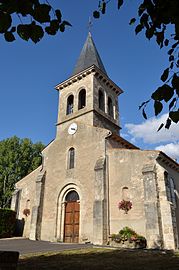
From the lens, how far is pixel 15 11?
2.66 m

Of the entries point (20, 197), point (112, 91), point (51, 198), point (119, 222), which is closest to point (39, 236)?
point (51, 198)

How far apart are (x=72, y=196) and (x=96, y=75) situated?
10.8 meters

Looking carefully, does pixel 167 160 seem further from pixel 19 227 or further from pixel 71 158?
pixel 19 227

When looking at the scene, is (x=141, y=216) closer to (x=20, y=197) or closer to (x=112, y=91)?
(x=20, y=197)

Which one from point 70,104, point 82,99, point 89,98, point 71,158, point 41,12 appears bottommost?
point 41,12

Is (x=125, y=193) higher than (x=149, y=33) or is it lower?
lower

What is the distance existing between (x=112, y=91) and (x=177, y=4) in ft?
71.7

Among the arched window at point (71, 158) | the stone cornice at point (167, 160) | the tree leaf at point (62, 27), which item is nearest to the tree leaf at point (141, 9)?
the tree leaf at point (62, 27)

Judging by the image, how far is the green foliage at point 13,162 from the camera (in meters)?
32.3

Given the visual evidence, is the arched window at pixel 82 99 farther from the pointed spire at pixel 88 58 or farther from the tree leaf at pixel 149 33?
the tree leaf at pixel 149 33

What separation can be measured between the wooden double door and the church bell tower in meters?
6.38

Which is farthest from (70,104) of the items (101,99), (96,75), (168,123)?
(168,123)

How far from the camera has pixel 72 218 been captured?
17.2 m

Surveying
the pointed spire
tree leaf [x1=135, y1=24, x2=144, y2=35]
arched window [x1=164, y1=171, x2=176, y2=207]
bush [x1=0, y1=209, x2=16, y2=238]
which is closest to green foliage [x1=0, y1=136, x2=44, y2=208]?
bush [x1=0, y1=209, x2=16, y2=238]
